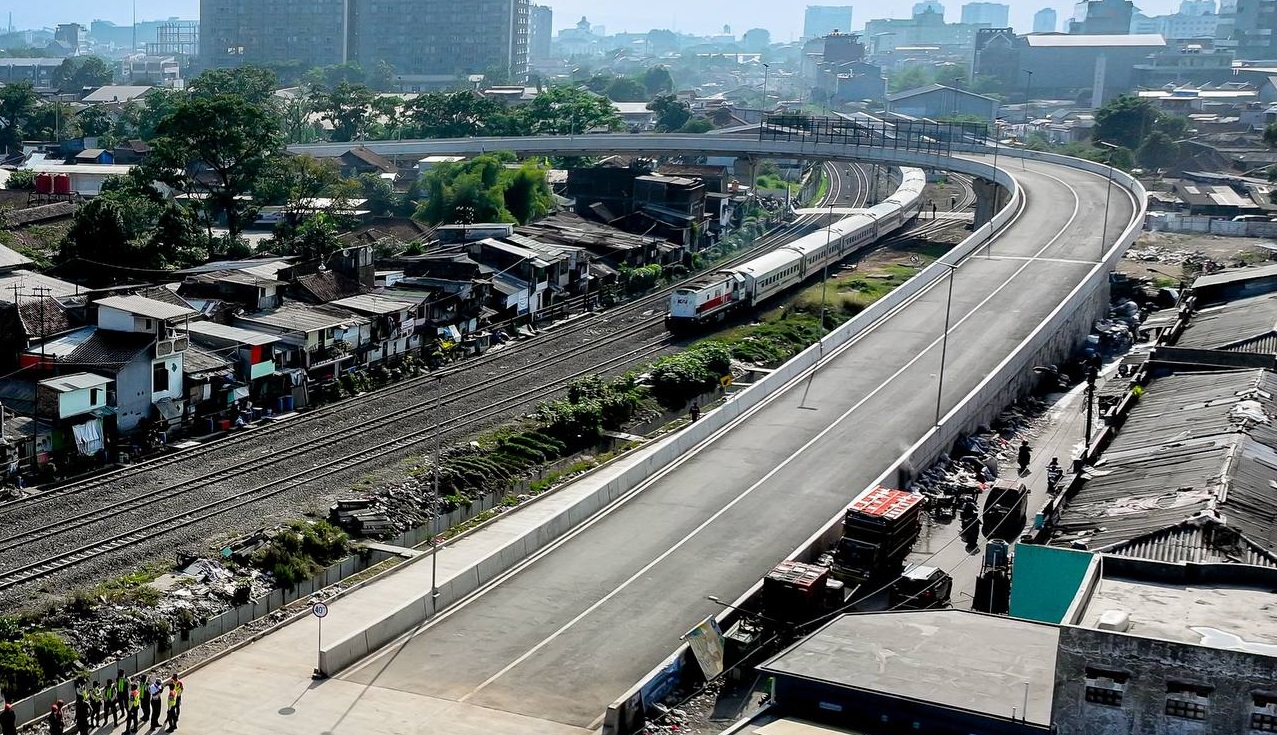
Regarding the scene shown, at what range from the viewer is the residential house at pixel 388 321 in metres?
49.4

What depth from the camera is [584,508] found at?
1367 inches

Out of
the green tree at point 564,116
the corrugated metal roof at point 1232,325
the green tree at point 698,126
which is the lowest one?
the corrugated metal roof at point 1232,325

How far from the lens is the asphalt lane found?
2702 centimetres

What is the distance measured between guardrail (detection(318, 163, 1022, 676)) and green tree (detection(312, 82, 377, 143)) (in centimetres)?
7058

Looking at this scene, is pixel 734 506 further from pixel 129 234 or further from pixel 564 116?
pixel 564 116

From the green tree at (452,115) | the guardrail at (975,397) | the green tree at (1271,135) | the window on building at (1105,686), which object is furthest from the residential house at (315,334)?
the green tree at (1271,135)

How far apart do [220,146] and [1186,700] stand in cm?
5535

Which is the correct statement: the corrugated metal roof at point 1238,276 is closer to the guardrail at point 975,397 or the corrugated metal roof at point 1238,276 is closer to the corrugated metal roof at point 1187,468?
the guardrail at point 975,397

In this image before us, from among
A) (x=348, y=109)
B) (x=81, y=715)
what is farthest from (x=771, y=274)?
(x=348, y=109)

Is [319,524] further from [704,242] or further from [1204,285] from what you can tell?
[704,242]

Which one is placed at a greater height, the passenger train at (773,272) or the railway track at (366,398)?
the passenger train at (773,272)

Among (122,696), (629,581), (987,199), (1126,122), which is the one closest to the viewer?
(122,696)

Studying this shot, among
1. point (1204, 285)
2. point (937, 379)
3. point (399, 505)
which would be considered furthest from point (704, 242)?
point (399, 505)

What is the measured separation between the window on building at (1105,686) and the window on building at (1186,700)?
0.65m
